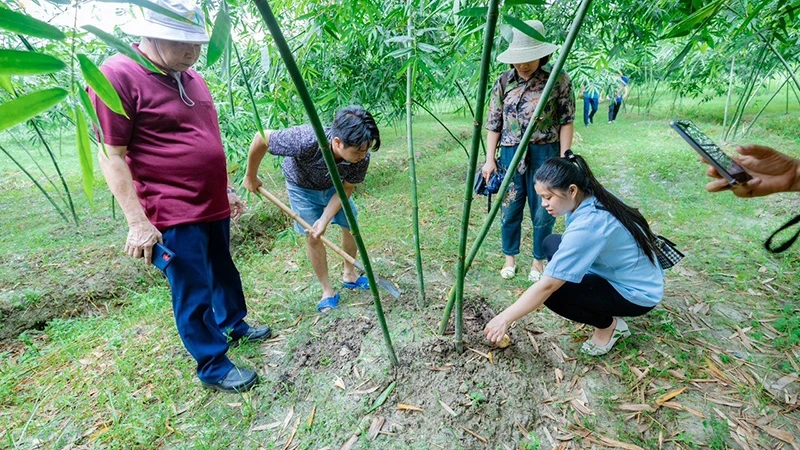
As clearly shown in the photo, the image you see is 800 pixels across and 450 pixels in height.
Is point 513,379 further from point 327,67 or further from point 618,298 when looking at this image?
point 327,67

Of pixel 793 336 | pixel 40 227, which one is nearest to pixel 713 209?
pixel 793 336

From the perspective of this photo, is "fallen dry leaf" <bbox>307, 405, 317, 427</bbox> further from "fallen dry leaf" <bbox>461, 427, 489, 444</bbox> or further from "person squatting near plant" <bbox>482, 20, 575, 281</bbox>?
"person squatting near plant" <bbox>482, 20, 575, 281</bbox>

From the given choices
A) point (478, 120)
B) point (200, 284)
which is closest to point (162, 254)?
point (200, 284)

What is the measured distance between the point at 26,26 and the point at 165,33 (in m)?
0.96

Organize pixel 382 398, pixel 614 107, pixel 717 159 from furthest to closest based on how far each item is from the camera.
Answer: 1. pixel 614 107
2. pixel 382 398
3. pixel 717 159

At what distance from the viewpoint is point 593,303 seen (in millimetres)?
1792

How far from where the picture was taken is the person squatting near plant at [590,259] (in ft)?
5.16

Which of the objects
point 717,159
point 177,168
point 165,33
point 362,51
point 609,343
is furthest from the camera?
point 362,51

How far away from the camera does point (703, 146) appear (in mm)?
1261

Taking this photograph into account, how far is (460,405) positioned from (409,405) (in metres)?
0.22

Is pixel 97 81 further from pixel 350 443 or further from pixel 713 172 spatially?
pixel 713 172

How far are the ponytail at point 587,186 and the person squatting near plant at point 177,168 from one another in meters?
1.50

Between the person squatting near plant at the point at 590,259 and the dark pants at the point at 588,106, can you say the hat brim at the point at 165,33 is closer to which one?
the person squatting near plant at the point at 590,259

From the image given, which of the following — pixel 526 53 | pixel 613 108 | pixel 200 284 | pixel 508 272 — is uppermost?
pixel 526 53
